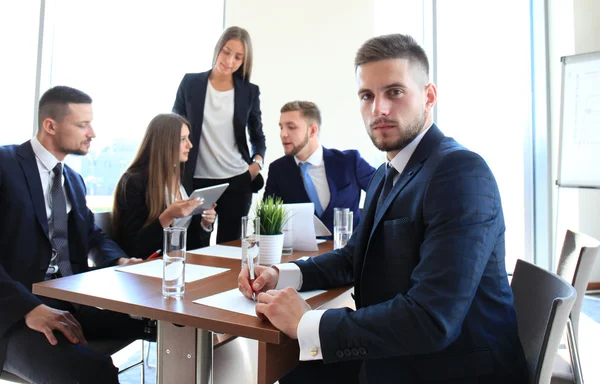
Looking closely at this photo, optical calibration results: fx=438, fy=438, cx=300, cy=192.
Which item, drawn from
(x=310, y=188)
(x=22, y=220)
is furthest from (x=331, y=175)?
(x=22, y=220)

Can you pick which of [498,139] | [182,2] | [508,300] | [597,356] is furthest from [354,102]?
[508,300]

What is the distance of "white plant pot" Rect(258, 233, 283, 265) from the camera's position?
1624 millimetres

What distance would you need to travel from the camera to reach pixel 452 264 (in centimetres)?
87

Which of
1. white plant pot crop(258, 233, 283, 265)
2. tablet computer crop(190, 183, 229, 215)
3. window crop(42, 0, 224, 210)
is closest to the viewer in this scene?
white plant pot crop(258, 233, 283, 265)

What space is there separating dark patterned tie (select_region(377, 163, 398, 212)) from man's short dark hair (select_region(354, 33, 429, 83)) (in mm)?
294

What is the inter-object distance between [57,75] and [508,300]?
14.5ft

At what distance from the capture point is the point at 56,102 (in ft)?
6.49

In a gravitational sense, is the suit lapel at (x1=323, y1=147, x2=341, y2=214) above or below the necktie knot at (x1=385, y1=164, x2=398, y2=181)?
above

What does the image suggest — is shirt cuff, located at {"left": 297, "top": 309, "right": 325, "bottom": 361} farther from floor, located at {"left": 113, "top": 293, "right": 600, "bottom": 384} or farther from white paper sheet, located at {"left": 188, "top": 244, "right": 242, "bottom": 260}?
white paper sheet, located at {"left": 188, "top": 244, "right": 242, "bottom": 260}

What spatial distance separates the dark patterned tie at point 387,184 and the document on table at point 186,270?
611 millimetres

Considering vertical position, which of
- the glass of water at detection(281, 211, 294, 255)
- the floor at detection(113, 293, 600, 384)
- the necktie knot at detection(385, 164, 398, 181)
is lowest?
the floor at detection(113, 293, 600, 384)

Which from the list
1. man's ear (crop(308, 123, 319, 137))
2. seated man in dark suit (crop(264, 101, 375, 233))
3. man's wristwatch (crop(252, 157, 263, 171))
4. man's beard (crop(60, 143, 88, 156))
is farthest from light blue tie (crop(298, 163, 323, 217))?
man's beard (crop(60, 143, 88, 156))

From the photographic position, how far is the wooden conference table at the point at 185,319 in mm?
973

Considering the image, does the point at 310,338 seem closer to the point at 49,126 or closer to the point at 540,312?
the point at 540,312
